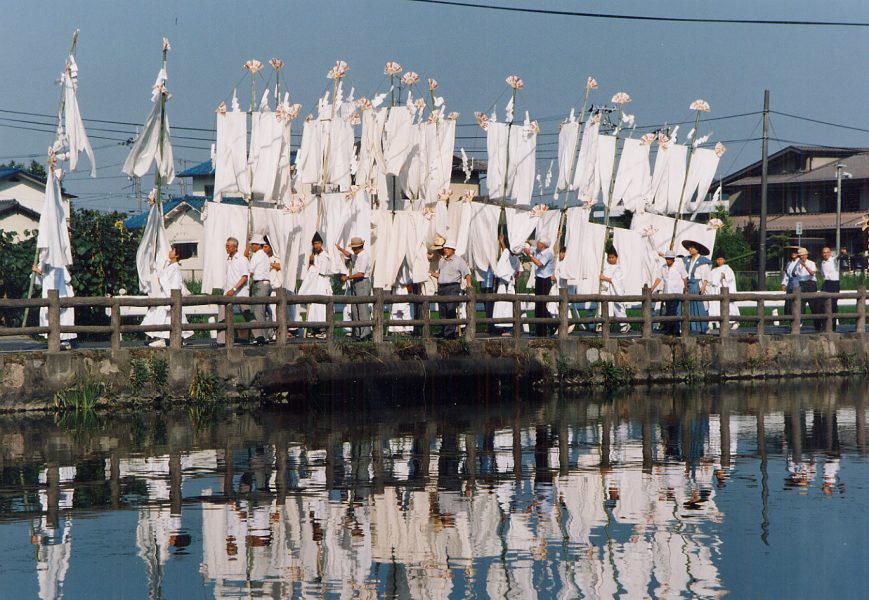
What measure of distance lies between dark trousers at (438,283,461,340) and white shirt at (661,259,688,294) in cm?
465

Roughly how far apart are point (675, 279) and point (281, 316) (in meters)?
8.44

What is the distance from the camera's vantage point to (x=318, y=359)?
21.2 m

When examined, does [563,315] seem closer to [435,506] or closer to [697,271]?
[697,271]

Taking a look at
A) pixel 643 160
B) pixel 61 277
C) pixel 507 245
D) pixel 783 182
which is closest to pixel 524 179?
pixel 507 245

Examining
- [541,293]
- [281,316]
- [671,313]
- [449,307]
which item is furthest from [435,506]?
[671,313]

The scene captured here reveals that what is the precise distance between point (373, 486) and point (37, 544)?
11.2ft

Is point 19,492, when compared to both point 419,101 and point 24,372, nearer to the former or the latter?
point 24,372

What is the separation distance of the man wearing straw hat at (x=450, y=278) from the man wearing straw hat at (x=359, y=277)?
1.21 metres

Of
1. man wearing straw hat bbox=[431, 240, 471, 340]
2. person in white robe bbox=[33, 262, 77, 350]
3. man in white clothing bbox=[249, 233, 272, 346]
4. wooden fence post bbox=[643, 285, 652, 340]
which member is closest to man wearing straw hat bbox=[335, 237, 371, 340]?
man wearing straw hat bbox=[431, 240, 471, 340]

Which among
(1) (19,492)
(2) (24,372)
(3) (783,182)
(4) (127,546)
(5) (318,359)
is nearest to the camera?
(4) (127,546)

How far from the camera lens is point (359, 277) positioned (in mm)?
22875

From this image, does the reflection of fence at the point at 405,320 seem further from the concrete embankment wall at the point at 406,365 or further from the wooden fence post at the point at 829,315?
the concrete embankment wall at the point at 406,365

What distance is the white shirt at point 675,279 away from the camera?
1025 inches

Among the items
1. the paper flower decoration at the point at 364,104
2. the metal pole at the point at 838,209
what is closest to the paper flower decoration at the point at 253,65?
the paper flower decoration at the point at 364,104
